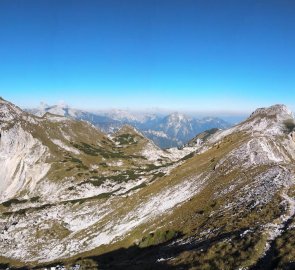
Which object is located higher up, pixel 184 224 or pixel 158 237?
pixel 184 224

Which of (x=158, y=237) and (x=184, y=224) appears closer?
(x=184, y=224)

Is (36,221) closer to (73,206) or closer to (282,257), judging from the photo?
(73,206)

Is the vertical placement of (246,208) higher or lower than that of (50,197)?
higher

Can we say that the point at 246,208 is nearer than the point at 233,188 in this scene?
Yes

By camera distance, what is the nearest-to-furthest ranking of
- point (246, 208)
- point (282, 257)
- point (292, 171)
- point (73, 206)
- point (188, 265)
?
point (282, 257)
point (188, 265)
point (246, 208)
point (292, 171)
point (73, 206)

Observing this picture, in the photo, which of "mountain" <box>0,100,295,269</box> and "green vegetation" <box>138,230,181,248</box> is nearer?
"mountain" <box>0,100,295,269</box>

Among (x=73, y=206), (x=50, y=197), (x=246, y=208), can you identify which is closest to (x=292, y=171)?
(x=246, y=208)

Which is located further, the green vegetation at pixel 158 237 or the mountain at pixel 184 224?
the green vegetation at pixel 158 237

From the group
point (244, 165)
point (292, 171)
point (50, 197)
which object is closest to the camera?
point (292, 171)

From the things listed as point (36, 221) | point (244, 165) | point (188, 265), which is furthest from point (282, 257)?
point (36, 221)

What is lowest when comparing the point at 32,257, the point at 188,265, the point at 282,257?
the point at 32,257

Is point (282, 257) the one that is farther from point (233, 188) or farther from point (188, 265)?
point (233, 188)
